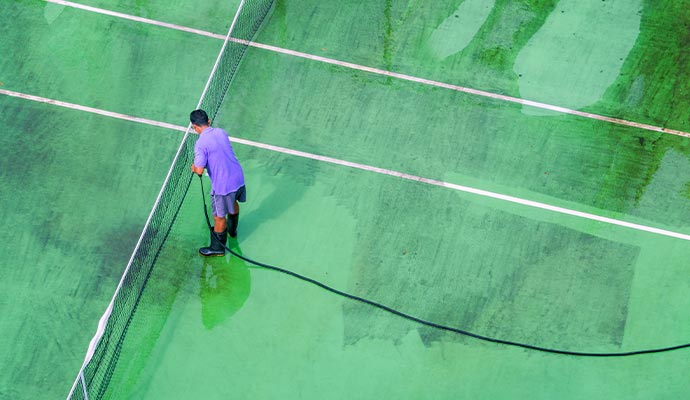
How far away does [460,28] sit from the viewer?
13336 mm

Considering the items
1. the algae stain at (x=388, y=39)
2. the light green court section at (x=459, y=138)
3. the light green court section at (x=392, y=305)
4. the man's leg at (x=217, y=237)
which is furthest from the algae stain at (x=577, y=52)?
the man's leg at (x=217, y=237)

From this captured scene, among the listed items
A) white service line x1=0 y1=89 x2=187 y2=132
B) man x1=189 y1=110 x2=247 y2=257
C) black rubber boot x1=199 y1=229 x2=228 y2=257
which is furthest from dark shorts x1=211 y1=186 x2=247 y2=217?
white service line x1=0 y1=89 x2=187 y2=132

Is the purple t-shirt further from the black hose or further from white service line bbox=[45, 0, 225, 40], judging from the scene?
white service line bbox=[45, 0, 225, 40]

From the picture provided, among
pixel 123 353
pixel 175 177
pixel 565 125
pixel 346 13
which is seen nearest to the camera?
pixel 123 353

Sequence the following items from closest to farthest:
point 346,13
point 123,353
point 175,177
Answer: point 123,353, point 175,177, point 346,13

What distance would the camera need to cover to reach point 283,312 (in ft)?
36.1

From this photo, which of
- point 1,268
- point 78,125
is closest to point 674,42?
point 78,125

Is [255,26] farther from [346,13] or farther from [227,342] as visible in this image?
[227,342]

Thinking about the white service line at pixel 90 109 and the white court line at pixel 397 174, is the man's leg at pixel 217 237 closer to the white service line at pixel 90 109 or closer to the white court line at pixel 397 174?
the white court line at pixel 397 174

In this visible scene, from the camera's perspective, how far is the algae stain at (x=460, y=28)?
1317 cm

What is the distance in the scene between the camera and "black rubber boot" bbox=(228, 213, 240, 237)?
36.2 feet

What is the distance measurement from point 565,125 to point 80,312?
25.6ft

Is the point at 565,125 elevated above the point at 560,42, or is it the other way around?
the point at 560,42

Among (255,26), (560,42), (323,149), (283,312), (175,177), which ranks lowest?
(283,312)
